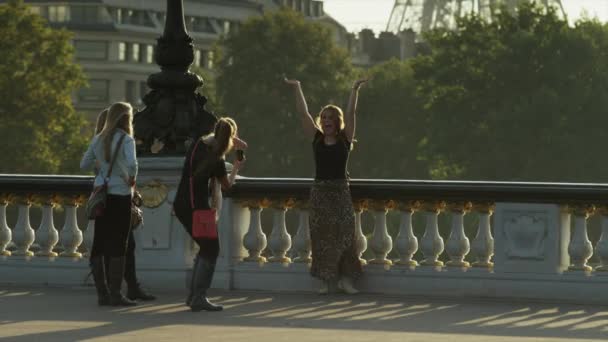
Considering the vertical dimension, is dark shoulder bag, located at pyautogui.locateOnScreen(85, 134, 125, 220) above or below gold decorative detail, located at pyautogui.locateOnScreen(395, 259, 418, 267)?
above

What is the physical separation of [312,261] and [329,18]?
5852 inches

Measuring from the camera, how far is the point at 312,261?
58.9 ft

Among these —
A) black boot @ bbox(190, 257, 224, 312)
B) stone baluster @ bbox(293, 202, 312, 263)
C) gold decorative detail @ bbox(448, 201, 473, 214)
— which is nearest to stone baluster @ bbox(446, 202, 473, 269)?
gold decorative detail @ bbox(448, 201, 473, 214)

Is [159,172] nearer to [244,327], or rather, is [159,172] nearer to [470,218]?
[244,327]

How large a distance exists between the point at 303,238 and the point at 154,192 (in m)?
1.43

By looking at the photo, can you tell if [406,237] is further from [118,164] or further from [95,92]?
[95,92]

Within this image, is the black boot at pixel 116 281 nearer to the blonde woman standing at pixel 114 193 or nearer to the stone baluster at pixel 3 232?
the blonde woman standing at pixel 114 193

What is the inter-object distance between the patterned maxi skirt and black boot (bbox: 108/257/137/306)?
72.7 inches

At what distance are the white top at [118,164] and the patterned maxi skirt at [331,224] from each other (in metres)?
1.84

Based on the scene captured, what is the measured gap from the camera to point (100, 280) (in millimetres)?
16922

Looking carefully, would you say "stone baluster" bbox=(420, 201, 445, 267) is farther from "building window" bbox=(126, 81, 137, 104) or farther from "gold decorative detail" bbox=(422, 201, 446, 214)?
"building window" bbox=(126, 81, 137, 104)

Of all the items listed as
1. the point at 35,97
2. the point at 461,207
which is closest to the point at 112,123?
the point at 461,207

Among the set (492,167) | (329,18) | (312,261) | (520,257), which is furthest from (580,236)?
(329,18)

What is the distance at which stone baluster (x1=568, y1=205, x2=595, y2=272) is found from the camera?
57.5 ft
